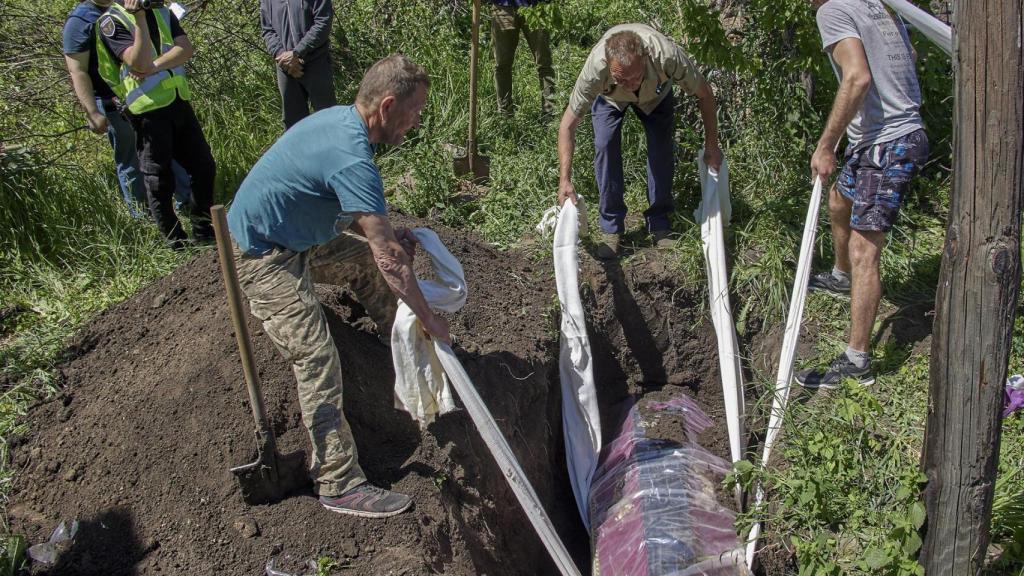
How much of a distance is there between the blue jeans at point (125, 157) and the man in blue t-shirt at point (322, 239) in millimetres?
2416

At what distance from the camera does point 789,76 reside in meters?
5.89

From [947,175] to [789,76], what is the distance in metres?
1.29

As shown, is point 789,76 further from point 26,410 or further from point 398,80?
point 26,410

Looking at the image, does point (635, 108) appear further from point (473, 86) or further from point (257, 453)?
point (257, 453)

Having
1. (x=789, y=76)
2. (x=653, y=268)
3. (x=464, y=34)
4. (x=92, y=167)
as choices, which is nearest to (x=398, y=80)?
(x=653, y=268)

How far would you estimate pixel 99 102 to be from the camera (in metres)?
5.60

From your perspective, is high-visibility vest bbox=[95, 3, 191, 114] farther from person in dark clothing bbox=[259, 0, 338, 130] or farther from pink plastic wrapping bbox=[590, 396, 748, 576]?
pink plastic wrapping bbox=[590, 396, 748, 576]

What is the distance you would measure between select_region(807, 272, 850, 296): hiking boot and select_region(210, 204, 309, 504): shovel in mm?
3122

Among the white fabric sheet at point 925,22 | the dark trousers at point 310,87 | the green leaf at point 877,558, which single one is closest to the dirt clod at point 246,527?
the green leaf at point 877,558

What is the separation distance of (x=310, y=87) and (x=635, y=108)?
250 cm

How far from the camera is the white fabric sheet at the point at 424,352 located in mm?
3867

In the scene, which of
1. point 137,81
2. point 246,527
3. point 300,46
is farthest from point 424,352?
point 300,46

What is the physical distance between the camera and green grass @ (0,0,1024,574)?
3.90m

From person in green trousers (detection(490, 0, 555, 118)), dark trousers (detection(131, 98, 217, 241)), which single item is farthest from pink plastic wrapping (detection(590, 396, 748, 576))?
dark trousers (detection(131, 98, 217, 241))
